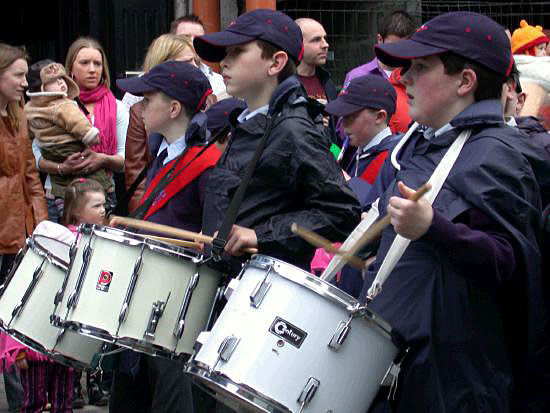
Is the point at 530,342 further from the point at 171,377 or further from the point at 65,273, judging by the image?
the point at 65,273

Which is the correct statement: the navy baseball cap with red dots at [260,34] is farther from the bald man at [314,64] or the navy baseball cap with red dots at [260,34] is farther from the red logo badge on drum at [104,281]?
the bald man at [314,64]

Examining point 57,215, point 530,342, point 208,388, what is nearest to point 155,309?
point 208,388

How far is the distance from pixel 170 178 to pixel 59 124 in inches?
110

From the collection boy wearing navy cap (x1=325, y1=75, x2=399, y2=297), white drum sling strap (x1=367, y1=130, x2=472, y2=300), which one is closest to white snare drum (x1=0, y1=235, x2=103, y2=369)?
boy wearing navy cap (x1=325, y1=75, x2=399, y2=297)

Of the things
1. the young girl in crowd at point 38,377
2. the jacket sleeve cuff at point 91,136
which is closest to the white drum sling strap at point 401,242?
the young girl in crowd at point 38,377

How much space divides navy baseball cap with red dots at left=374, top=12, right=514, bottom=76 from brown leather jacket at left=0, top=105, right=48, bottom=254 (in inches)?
173

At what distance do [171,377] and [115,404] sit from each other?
15.9 inches

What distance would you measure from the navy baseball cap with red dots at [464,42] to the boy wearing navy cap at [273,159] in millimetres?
751

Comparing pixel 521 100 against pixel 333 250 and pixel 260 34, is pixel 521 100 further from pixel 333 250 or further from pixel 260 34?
pixel 333 250

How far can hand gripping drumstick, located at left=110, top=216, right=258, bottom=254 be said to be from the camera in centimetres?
417

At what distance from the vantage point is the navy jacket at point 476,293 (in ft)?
11.0

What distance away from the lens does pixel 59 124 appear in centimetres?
761

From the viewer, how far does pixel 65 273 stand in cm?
514

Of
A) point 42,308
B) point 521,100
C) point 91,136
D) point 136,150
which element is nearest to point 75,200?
point 136,150
